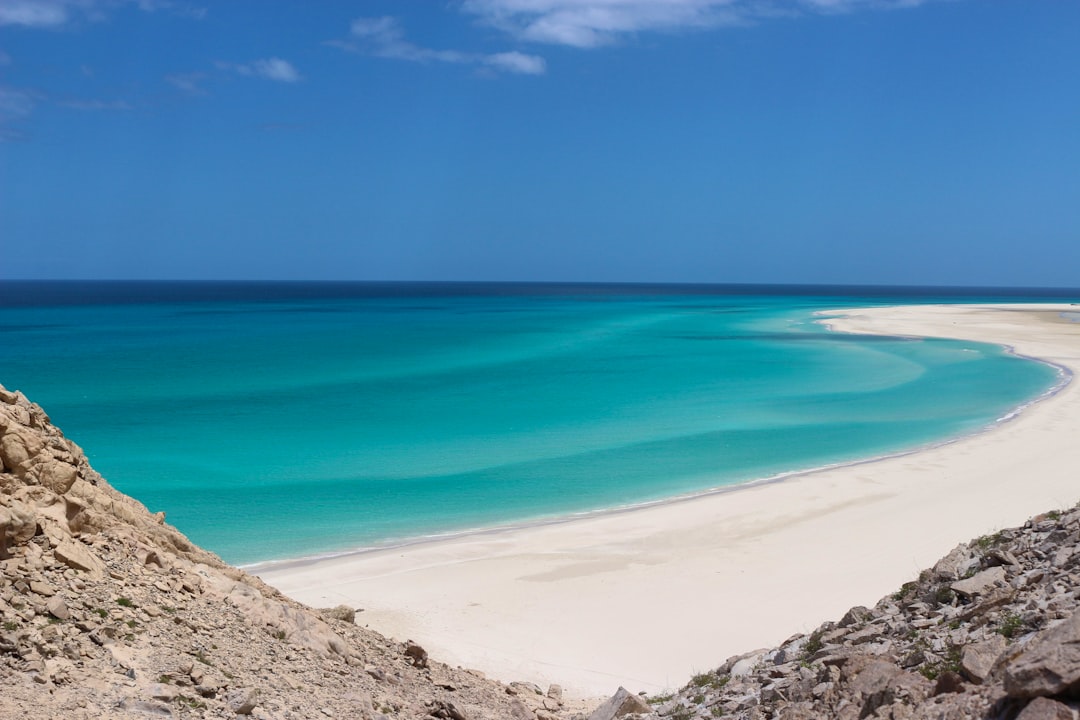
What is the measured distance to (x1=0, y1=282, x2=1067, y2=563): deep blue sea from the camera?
24.2 meters

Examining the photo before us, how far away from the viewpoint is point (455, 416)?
38.5 m

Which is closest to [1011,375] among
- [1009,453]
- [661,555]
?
[1009,453]

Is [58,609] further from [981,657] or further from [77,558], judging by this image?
[981,657]

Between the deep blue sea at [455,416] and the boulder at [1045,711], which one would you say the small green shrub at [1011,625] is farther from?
the deep blue sea at [455,416]

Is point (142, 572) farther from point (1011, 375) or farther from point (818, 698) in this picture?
point (1011, 375)

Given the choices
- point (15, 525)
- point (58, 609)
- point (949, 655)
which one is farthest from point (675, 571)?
point (15, 525)

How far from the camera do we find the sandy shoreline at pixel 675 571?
46.3 ft

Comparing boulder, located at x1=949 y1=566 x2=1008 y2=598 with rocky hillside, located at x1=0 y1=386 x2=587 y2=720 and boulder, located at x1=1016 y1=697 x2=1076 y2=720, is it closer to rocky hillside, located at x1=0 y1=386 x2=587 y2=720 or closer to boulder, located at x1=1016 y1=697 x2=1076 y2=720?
boulder, located at x1=1016 y1=697 x2=1076 y2=720

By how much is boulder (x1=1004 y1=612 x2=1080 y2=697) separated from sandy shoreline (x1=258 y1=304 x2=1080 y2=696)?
7.49m

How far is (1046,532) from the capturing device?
915cm

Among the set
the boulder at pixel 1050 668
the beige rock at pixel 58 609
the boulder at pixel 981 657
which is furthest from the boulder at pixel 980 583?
the beige rock at pixel 58 609

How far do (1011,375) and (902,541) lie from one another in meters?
35.3

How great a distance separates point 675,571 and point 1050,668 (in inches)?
487

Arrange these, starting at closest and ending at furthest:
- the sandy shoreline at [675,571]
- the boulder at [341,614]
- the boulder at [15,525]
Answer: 1. the boulder at [15,525]
2. the boulder at [341,614]
3. the sandy shoreline at [675,571]
